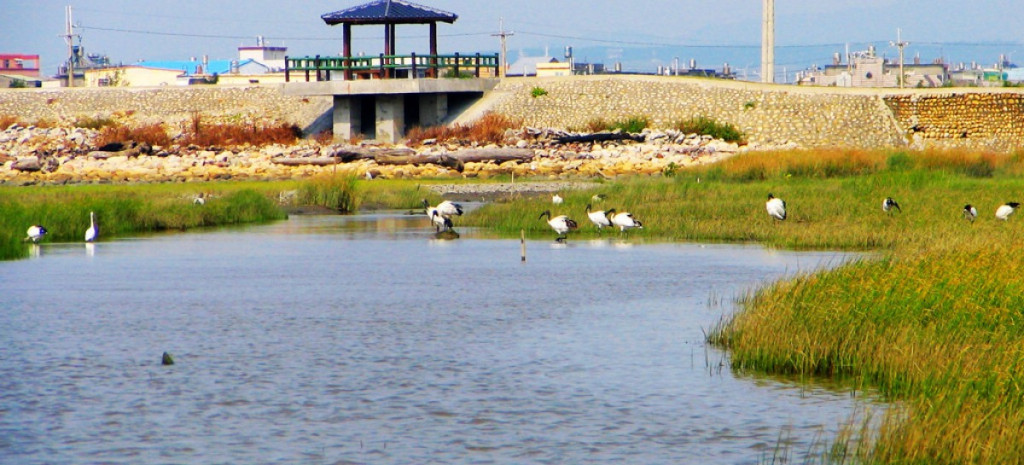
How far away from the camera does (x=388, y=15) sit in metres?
58.1

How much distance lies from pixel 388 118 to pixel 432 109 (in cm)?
288

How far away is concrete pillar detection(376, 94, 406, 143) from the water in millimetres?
31574

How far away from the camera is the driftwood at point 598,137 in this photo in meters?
55.8

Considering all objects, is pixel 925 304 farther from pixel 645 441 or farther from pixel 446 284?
pixel 446 284

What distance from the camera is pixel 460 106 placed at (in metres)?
62.5

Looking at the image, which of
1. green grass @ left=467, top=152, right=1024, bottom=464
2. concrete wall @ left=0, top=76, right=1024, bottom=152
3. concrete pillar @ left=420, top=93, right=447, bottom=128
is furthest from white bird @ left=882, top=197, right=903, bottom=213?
concrete pillar @ left=420, top=93, right=447, bottom=128

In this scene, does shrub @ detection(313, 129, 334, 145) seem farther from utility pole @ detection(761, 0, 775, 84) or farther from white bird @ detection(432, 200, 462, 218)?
white bird @ detection(432, 200, 462, 218)

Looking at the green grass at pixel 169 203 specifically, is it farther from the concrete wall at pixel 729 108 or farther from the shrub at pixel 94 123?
the shrub at pixel 94 123

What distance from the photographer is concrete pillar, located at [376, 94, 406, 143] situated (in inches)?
2339

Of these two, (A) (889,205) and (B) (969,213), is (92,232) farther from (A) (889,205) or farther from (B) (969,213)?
(B) (969,213)

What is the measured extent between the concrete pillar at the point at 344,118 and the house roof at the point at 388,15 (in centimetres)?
341

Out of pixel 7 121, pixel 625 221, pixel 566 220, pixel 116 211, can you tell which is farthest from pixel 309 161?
pixel 625 221

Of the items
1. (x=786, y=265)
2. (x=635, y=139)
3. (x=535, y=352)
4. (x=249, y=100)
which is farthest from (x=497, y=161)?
(x=535, y=352)

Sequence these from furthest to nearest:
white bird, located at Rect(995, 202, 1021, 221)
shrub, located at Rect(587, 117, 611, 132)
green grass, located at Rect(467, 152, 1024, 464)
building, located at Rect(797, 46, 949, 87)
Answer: building, located at Rect(797, 46, 949, 87) < shrub, located at Rect(587, 117, 611, 132) < white bird, located at Rect(995, 202, 1021, 221) < green grass, located at Rect(467, 152, 1024, 464)
